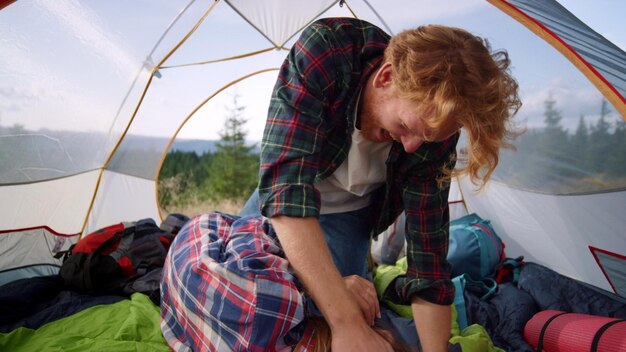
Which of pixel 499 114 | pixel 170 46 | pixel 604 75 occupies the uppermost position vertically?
pixel 170 46

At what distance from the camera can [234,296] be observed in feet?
3.47

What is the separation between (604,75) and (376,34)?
84cm

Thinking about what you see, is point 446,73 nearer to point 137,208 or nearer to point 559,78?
point 559,78

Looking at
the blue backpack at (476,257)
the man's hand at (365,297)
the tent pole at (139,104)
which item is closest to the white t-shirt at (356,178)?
the man's hand at (365,297)

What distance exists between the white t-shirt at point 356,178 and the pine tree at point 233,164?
569cm

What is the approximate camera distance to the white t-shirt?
130 centimetres

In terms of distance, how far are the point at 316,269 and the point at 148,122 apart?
7.44 ft

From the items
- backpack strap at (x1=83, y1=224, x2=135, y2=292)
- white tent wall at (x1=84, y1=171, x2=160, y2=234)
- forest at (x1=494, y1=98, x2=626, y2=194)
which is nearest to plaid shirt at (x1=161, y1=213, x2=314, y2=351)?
backpack strap at (x1=83, y1=224, x2=135, y2=292)

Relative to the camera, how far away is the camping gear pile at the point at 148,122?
1645 mm

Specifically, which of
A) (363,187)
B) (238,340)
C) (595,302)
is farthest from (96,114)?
(595,302)

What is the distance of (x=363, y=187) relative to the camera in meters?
1.42

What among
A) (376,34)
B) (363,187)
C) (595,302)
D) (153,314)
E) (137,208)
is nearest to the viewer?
(376,34)

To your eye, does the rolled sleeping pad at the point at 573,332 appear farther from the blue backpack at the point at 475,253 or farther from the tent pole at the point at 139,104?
the tent pole at the point at 139,104

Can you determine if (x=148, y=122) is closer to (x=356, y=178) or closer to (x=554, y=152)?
(x=356, y=178)
